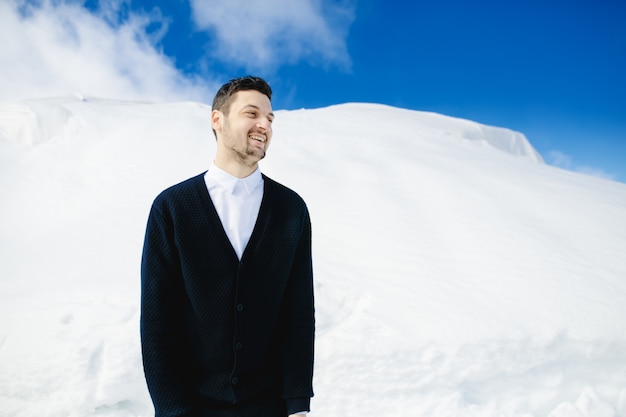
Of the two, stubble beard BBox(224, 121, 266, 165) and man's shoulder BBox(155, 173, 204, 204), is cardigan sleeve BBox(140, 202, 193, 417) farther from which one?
stubble beard BBox(224, 121, 266, 165)

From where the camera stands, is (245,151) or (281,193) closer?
(245,151)

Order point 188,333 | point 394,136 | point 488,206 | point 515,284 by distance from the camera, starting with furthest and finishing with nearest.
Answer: point 394,136
point 488,206
point 515,284
point 188,333

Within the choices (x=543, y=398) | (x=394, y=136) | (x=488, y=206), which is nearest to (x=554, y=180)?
(x=488, y=206)

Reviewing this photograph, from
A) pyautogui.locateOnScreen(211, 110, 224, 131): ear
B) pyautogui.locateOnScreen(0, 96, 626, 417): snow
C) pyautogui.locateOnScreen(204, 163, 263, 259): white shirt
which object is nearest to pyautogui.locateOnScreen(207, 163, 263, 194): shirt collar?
pyautogui.locateOnScreen(204, 163, 263, 259): white shirt

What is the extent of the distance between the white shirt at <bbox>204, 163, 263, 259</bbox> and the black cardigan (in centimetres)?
3

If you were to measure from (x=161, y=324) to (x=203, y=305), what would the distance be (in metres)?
0.12

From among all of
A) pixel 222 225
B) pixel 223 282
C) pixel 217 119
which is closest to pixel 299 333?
pixel 223 282

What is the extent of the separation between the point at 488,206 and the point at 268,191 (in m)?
3.58

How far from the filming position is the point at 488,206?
4152 mm

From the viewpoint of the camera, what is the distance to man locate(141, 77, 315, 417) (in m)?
1.06

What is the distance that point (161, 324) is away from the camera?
1061 millimetres

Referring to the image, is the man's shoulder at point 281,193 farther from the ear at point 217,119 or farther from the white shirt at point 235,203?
the ear at point 217,119

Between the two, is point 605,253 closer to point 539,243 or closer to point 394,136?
point 539,243

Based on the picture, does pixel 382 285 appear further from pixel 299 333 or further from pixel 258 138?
pixel 258 138
